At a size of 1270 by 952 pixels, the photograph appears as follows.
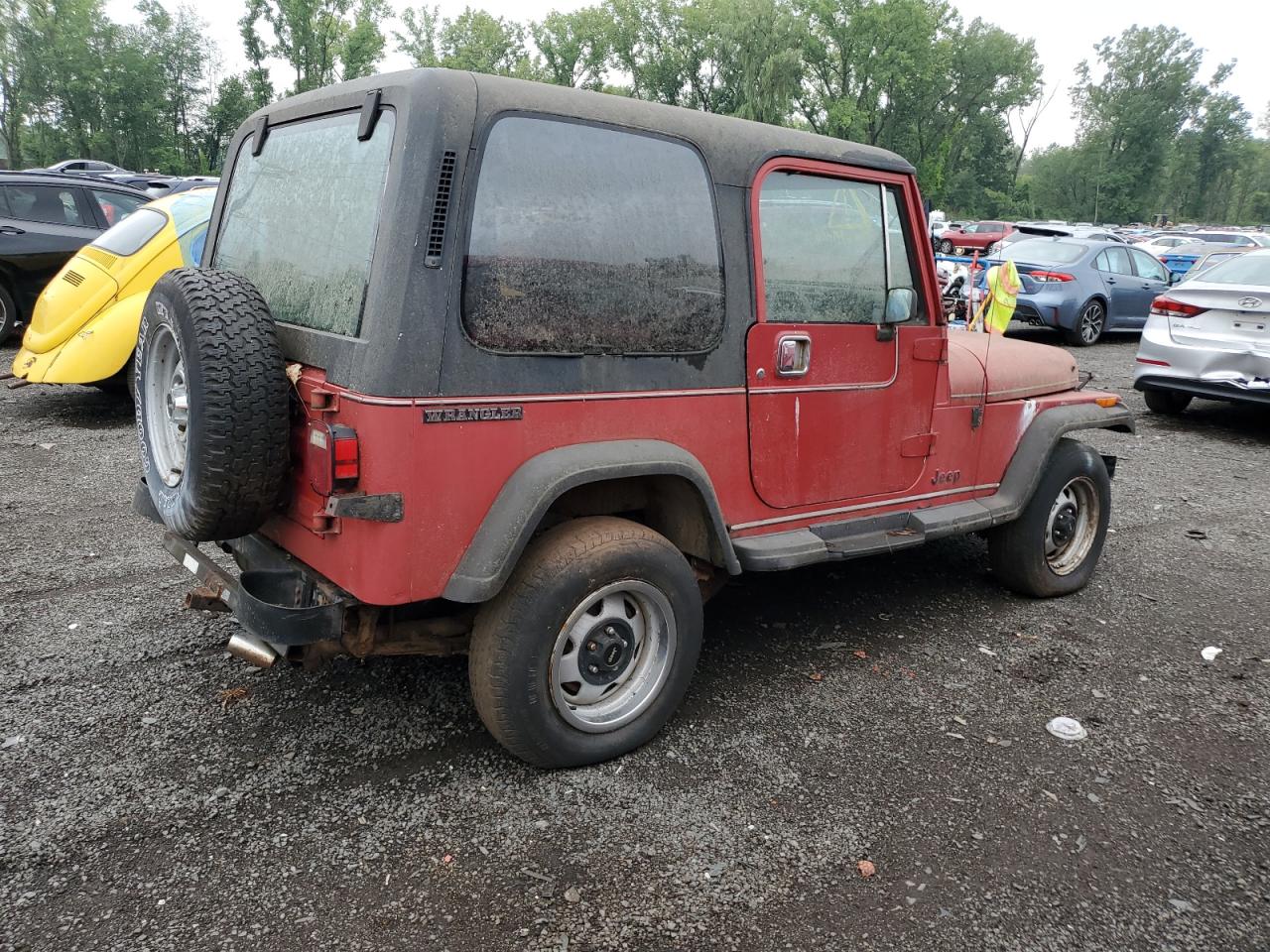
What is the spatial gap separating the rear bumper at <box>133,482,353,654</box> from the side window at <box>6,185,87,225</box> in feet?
30.6

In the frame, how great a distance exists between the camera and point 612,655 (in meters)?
2.98

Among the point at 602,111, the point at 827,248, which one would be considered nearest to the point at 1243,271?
the point at 827,248

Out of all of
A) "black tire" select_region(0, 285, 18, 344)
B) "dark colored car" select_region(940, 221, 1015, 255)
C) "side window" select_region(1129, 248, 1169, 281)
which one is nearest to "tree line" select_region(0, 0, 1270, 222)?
"dark colored car" select_region(940, 221, 1015, 255)

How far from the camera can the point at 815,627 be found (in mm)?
4160

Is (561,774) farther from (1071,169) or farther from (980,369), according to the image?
(1071,169)

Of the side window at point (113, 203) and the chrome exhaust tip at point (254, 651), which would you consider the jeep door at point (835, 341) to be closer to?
the chrome exhaust tip at point (254, 651)

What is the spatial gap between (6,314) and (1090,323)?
48.9 feet

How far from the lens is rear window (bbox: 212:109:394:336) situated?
104 inches

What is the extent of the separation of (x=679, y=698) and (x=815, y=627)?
123 cm

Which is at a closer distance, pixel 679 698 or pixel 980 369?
pixel 679 698

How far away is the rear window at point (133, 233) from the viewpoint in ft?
23.9

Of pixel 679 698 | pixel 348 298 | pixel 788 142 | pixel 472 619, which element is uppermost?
pixel 788 142

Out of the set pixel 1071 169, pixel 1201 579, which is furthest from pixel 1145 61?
pixel 1201 579

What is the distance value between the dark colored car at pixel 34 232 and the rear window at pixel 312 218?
801cm
